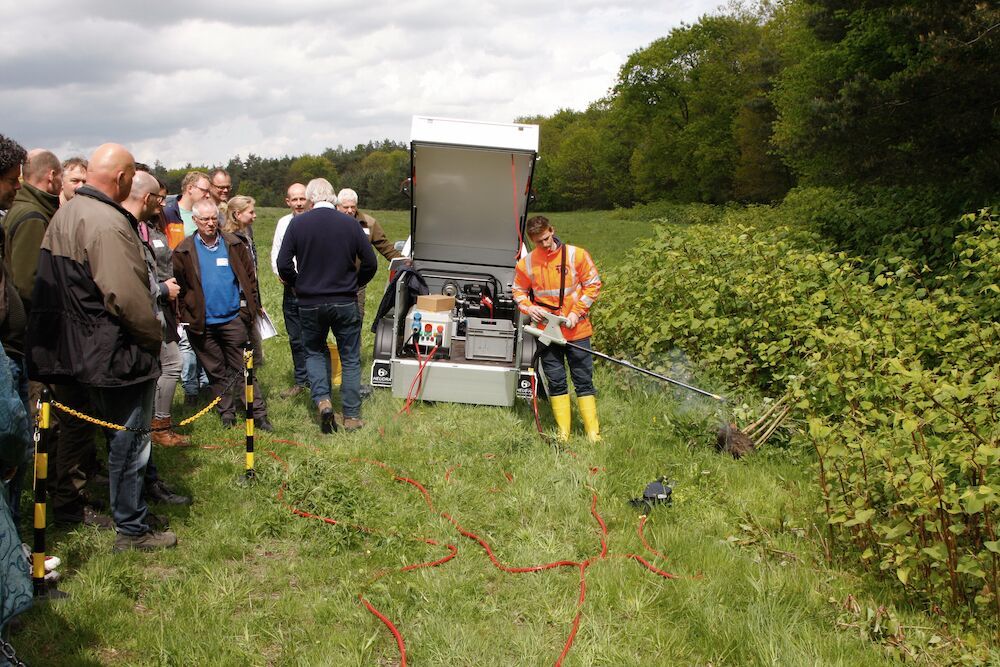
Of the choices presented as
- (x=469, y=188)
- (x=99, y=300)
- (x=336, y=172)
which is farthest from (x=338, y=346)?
(x=336, y=172)

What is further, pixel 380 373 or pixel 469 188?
pixel 469 188

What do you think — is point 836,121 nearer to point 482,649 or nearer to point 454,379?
point 454,379

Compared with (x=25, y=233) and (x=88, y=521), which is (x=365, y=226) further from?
(x=88, y=521)

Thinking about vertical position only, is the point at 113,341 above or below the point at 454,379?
above

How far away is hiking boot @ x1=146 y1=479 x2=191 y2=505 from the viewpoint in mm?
4785

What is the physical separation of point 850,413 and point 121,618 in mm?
4132

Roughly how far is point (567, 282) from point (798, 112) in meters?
25.4

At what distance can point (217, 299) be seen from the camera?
5980 millimetres

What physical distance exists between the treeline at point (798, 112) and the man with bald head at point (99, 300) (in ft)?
33.2

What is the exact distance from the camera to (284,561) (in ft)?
13.8

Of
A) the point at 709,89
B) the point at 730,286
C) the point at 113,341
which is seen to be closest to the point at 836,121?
the point at 730,286

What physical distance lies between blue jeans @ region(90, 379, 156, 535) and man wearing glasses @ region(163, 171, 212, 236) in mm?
2881

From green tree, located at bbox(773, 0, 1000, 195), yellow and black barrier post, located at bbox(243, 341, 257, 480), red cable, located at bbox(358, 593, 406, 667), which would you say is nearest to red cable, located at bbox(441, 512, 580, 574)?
red cable, located at bbox(358, 593, 406, 667)

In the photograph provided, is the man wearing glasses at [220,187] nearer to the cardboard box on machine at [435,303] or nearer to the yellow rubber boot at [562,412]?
the cardboard box on machine at [435,303]
